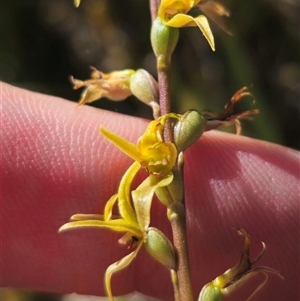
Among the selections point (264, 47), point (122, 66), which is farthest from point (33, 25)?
point (264, 47)

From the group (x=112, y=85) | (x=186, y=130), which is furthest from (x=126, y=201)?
(x=112, y=85)

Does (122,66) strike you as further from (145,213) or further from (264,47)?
(145,213)

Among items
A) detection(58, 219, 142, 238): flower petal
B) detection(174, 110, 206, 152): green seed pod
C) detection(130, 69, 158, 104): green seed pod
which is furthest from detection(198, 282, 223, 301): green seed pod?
detection(130, 69, 158, 104): green seed pod

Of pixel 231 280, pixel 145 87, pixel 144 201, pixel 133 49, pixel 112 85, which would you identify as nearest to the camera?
pixel 144 201

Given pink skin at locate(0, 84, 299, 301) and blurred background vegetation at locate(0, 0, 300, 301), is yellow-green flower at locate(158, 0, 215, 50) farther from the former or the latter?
blurred background vegetation at locate(0, 0, 300, 301)

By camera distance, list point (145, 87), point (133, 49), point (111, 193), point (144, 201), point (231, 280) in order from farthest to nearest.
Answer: point (133, 49) < point (111, 193) < point (145, 87) < point (231, 280) < point (144, 201)

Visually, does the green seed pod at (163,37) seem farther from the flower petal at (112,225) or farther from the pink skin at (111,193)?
the pink skin at (111,193)

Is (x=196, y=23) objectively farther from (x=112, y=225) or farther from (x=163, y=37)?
(x=112, y=225)

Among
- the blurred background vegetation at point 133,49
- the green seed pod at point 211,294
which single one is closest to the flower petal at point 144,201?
the green seed pod at point 211,294

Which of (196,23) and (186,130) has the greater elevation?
(196,23)
